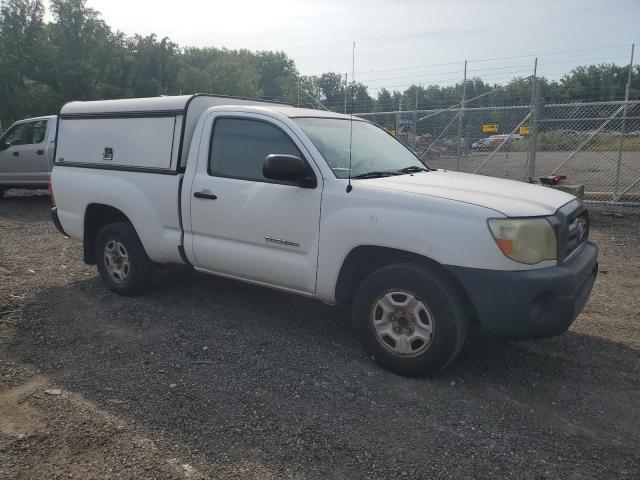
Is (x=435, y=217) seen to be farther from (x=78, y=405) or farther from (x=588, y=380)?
(x=78, y=405)

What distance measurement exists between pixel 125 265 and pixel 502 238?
3.73 metres

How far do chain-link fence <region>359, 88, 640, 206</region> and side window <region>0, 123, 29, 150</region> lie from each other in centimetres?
815

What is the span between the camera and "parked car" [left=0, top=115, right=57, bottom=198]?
1121 cm

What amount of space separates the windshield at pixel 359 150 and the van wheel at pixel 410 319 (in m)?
0.90

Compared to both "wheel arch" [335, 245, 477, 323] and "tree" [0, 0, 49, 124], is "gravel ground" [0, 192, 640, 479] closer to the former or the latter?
"wheel arch" [335, 245, 477, 323]

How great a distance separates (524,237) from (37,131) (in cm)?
1135

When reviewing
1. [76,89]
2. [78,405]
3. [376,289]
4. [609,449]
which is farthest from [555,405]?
[76,89]

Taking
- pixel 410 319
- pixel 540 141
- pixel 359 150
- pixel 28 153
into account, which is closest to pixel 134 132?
pixel 359 150

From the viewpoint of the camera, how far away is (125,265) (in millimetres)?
5309

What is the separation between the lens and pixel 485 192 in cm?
362

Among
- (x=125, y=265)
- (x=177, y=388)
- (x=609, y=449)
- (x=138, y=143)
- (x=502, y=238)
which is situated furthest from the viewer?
(x=125, y=265)

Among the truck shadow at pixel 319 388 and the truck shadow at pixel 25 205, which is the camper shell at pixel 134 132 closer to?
the truck shadow at pixel 319 388

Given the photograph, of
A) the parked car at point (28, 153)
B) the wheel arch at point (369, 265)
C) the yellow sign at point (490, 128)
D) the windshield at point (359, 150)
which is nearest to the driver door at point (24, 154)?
the parked car at point (28, 153)

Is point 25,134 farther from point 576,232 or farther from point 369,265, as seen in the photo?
point 576,232
